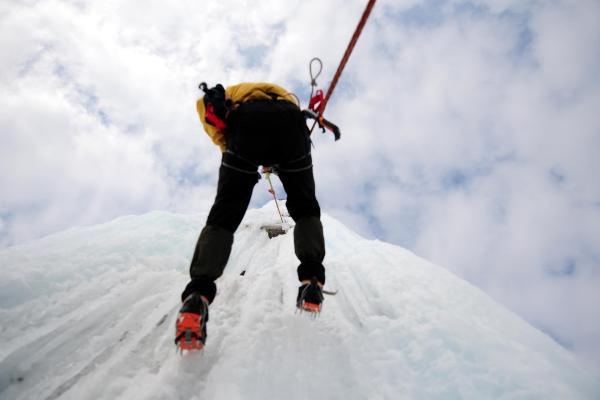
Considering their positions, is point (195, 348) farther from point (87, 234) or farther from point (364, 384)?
point (87, 234)

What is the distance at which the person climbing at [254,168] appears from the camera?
5.56 feet

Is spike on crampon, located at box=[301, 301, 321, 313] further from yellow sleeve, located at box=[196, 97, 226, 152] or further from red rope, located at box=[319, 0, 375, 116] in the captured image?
red rope, located at box=[319, 0, 375, 116]

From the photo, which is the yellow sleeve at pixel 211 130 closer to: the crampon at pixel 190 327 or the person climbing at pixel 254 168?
the person climbing at pixel 254 168

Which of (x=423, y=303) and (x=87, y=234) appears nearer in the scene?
(x=423, y=303)

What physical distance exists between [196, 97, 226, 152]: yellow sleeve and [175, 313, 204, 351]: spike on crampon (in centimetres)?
111

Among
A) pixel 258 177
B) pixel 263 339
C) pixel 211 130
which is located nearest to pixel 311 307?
pixel 263 339

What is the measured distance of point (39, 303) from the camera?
1.92 m

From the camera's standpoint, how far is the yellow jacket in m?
2.05

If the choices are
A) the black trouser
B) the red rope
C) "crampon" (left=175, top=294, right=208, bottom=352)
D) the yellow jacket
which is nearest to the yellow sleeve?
the yellow jacket

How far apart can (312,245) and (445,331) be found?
0.92m

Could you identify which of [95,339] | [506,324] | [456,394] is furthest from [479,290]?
[95,339]

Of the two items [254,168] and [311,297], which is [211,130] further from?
[311,297]

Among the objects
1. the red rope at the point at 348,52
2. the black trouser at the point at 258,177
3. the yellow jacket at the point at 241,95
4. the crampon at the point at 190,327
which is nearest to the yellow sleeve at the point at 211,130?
the yellow jacket at the point at 241,95

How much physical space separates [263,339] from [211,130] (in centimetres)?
131
